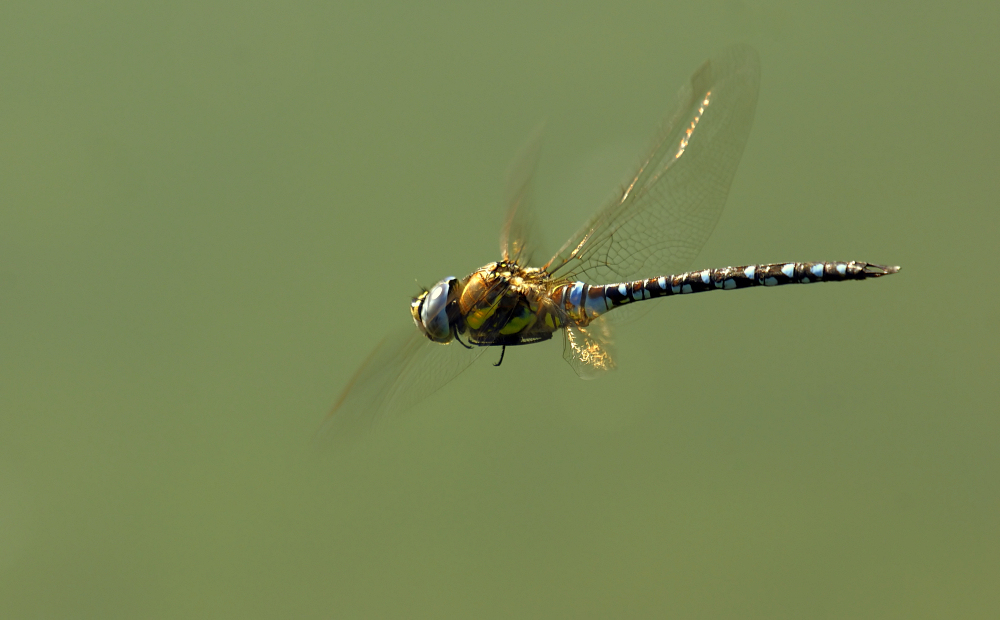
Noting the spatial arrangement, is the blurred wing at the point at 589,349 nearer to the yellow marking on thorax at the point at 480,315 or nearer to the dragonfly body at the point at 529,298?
the dragonfly body at the point at 529,298

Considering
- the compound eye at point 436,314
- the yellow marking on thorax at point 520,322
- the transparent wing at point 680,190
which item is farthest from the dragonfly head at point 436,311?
the transparent wing at point 680,190

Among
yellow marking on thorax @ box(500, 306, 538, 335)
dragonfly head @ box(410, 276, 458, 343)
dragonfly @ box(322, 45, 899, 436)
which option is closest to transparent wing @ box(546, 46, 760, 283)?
dragonfly @ box(322, 45, 899, 436)

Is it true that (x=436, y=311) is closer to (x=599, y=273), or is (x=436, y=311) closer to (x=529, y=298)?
(x=529, y=298)

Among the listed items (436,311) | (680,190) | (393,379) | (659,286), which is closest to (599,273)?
(659,286)

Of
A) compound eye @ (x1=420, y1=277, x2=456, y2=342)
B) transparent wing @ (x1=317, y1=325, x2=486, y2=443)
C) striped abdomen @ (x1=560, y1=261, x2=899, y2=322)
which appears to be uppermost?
striped abdomen @ (x1=560, y1=261, x2=899, y2=322)

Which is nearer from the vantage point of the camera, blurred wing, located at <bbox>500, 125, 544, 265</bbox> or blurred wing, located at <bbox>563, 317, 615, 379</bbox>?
blurred wing, located at <bbox>563, 317, 615, 379</bbox>

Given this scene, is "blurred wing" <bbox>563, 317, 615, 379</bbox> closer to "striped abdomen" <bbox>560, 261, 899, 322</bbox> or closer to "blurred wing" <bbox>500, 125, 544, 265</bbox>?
"striped abdomen" <bbox>560, 261, 899, 322</bbox>

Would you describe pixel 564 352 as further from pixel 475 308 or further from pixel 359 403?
pixel 359 403
